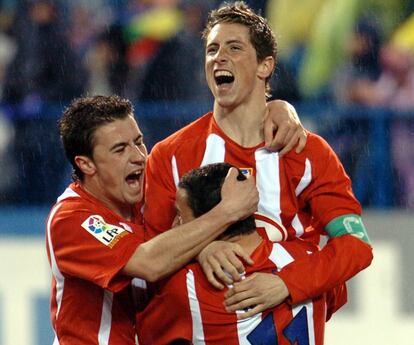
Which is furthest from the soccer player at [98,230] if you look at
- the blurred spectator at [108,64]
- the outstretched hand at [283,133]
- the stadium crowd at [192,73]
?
the blurred spectator at [108,64]

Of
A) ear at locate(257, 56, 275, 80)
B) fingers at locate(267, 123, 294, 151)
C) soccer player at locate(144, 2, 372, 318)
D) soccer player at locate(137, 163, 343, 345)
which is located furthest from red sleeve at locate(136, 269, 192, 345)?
ear at locate(257, 56, 275, 80)

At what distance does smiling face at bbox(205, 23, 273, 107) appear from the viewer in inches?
168

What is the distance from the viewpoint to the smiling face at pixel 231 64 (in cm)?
427

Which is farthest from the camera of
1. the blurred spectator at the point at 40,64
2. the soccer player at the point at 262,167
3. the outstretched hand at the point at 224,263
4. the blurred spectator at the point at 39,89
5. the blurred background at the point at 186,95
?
the blurred spectator at the point at 40,64

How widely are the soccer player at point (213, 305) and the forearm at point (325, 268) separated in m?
0.05

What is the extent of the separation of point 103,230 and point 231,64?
77 centimetres

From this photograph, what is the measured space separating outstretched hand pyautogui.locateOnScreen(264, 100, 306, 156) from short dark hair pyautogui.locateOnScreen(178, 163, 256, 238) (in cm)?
33

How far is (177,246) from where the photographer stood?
3.86m

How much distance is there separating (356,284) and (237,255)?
2.76 metres

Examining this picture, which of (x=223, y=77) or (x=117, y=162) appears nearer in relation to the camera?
(x=117, y=162)

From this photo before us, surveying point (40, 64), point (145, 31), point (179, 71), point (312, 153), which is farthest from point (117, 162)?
point (145, 31)

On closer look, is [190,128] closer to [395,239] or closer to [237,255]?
[237,255]

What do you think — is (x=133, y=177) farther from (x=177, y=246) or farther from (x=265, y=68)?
(x=265, y=68)

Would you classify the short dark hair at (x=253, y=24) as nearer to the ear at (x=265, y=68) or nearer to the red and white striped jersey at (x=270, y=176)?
the ear at (x=265, y=68)
